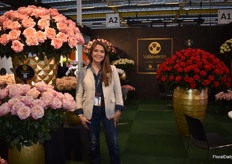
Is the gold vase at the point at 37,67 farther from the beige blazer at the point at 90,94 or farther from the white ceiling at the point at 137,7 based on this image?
the white ceiling at the point at 137,7

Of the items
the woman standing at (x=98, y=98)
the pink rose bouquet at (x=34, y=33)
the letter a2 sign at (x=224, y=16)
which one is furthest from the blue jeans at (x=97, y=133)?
the letter a2 sign at (x=224, y=16)

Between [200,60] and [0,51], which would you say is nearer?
[0,51]

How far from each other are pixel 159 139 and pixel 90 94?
2529mm

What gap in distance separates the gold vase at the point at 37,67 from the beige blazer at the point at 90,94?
0.50 metres

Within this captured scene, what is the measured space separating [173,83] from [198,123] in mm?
1750

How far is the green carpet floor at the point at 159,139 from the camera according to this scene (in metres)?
3.66

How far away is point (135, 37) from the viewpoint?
9391mm

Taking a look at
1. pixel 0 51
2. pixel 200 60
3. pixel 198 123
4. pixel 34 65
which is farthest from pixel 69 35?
pixel 200 60

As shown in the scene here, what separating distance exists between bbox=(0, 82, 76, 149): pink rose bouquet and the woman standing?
87cm

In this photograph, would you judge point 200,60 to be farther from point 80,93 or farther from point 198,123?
point 80,93

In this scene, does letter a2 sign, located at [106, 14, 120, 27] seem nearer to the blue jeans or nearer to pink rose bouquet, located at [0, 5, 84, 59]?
the blue jeans

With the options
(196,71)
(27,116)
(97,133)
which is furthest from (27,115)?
(196,71)

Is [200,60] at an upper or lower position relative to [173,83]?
upper

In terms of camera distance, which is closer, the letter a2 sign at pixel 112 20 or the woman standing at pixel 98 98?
the woman standing at pixel 98 98
